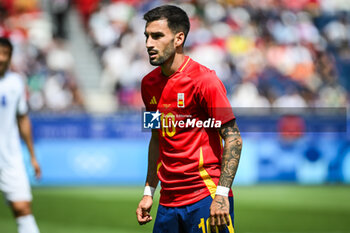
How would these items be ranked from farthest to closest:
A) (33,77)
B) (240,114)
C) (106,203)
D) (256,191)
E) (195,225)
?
(33,77) → (240,114) → (256,191) → (106,203) → (195,225)

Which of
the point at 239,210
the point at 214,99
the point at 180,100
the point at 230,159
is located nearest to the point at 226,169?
the point at 230,159

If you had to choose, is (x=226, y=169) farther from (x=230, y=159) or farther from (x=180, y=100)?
(x=180, y=100)

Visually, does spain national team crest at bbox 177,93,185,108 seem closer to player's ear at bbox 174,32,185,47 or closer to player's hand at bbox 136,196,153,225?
player's ear at bbox 174,32,185,47

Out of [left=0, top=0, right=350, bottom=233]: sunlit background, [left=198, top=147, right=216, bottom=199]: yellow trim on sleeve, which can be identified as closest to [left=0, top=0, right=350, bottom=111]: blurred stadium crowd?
[left=0, top=0, right=350, bottom=233]: sunlit background

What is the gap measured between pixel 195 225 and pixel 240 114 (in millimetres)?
9839

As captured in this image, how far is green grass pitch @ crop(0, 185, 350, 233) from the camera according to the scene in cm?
874

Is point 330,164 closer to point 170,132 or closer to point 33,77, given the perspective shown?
point 33,77

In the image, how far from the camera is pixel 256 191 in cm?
1273

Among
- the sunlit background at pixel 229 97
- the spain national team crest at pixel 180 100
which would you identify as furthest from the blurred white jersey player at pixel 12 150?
the spain national team crest at pixel 180 100

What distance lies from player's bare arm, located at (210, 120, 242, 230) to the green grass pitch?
4741 mm

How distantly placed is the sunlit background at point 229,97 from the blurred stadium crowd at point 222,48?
0.13ft

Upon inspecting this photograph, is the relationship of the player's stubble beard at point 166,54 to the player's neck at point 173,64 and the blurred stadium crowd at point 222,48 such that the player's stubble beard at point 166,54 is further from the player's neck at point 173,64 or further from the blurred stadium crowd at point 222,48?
the blurred stadium crowd at point 222,48

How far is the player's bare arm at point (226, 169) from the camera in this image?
12.2ft

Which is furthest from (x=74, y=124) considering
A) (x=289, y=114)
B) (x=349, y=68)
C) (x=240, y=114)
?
(x=349, y=68)
